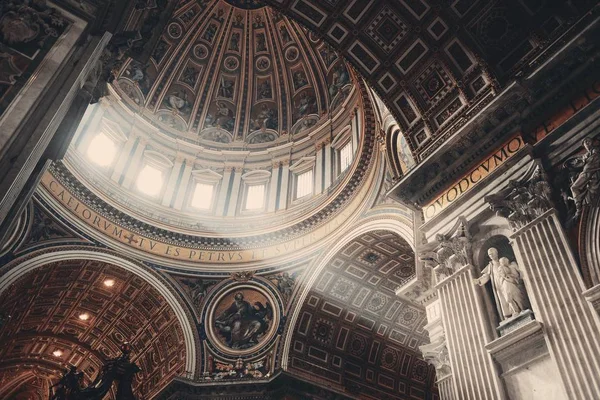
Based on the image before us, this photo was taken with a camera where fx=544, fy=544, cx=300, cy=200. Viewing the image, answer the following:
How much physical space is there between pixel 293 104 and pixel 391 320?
389 inches

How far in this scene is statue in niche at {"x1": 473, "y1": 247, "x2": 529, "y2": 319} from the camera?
26.7 ft

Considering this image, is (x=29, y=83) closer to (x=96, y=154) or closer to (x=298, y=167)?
(x=96, y=154)

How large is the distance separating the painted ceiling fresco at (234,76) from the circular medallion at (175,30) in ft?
0.13

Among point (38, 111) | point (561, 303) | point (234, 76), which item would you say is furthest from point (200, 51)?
point (561, 303)

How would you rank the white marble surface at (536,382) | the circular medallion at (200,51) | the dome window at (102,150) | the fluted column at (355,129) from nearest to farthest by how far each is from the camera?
the white marble surface at (536,382)
the fluted column at (355,129)
the dome window at (102,150)
the circular medallion at (200,51)

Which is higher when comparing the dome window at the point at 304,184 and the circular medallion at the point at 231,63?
the circular medallion at the point at 231,63

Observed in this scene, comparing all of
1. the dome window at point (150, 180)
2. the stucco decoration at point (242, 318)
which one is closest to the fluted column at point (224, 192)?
the dome window at point (150, 180)

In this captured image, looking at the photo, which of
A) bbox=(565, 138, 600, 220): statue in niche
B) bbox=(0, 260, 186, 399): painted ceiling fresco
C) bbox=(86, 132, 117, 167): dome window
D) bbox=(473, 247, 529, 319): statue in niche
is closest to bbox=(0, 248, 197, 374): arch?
bbox=(0, 260, 186, 399): painted ceiling fresco

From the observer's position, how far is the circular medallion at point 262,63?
23344mm

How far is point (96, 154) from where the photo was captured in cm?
1878

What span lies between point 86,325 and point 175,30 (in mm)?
12161

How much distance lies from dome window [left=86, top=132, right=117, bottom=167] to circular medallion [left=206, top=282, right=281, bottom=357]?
6144 mm

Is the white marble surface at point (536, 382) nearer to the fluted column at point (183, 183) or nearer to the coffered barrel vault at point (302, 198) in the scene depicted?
the coffered barrel vault at point (302, 198)

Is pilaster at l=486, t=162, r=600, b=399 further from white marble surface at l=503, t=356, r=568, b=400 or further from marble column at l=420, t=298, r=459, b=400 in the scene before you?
marble column at l=420, t=298, r=459, b=400
